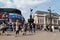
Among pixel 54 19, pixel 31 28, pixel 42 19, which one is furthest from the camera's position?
pixel 54 19

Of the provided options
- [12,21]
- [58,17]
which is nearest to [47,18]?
[58,17]

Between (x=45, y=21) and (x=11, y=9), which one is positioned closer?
(x=11, y=9)

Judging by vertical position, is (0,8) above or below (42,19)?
above

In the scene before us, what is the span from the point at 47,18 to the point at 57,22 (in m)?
7.47

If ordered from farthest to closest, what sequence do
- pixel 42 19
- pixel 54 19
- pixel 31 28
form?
pixel 54 19 < pixel 42 19 < pixel 31 28

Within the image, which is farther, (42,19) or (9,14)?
(42,19)

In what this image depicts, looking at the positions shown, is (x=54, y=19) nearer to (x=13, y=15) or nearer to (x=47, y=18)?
(x=47, y=18)

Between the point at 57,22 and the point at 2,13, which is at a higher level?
the point at 2,13

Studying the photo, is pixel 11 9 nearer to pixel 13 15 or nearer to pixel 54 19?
pixel 13 15

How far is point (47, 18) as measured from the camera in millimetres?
100750

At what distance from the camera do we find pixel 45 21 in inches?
3905

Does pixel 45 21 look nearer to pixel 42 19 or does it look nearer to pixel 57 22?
pixel 42 19

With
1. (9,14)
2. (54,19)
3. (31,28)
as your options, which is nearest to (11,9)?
(9,14)

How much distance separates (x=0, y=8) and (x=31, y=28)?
6.32m
